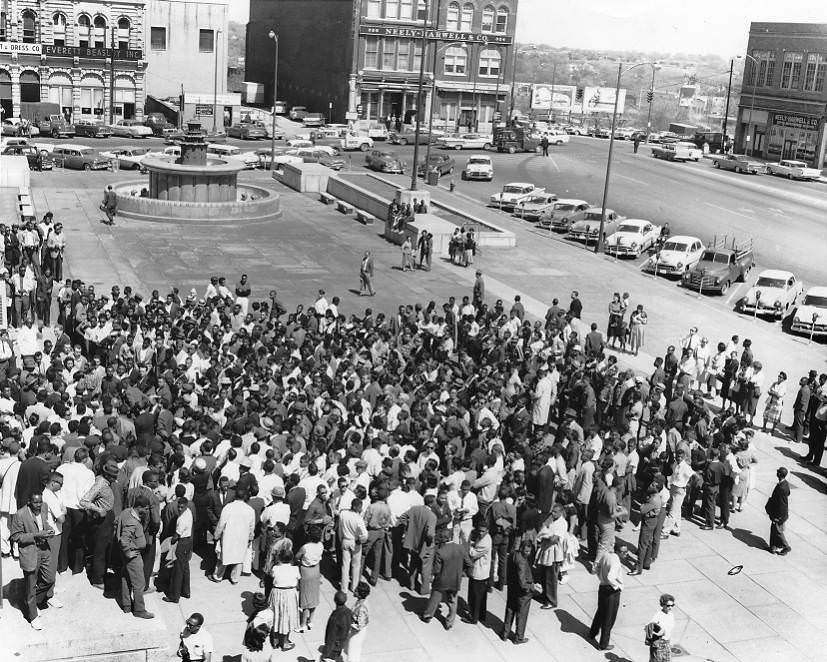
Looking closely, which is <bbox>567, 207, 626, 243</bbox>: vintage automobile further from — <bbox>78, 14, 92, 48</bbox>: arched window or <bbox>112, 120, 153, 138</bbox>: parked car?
<bbox>78, 14, 92, 48</bbox>: arched window

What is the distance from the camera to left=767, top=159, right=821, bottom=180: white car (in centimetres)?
7269

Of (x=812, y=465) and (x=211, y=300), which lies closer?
(x=812, y=465)

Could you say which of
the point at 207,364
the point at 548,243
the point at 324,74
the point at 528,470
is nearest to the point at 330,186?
the point at 548,243

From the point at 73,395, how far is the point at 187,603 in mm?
5135

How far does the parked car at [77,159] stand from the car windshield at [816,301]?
1532 inches

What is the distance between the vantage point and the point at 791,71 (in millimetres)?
85000

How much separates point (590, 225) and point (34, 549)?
114 ft

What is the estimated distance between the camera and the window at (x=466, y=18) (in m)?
92.7

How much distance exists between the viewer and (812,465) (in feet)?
66.2

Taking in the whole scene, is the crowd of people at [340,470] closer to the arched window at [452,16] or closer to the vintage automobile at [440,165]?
the vintage automobile at [440,165]

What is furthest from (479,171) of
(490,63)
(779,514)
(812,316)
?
(779,514)

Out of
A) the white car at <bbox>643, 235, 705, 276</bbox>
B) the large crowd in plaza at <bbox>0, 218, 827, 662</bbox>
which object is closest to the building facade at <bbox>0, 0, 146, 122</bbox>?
the white car at <bbox>643, 235, 705, 276</bbox>

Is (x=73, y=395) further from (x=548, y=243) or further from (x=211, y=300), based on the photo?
(x=548, y=243)

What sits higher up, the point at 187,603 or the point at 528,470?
the point at 528,470
